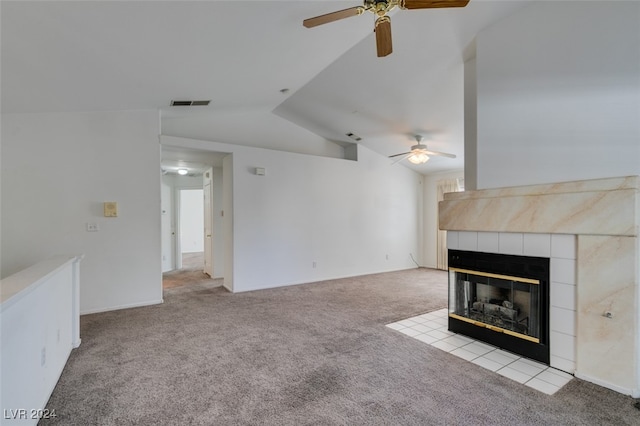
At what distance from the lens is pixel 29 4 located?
1.96m

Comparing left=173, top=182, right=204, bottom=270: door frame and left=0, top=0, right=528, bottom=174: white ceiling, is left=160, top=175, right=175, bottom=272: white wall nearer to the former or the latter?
left=173, top=182, right=204, bottom=270: door frame

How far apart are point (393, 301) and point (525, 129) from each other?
285 cm

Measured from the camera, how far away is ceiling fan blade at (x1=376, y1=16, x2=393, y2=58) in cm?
217

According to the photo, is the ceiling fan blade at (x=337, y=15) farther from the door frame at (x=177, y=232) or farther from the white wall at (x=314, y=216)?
the door frame at (x=177, y=232)

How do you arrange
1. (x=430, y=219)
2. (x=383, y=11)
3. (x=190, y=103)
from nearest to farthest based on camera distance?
(x=383, y=11), (x=190, y=103), (x=430, y=219)

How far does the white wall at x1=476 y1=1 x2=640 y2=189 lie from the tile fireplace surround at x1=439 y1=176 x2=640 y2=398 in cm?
24

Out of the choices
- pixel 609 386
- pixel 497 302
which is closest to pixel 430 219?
pixel 497 302

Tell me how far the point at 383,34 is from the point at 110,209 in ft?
13.2

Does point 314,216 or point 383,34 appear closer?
point 383,34

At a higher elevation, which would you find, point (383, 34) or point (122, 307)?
point (383, 34)

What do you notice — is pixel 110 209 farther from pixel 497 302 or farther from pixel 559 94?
pixel 559 94

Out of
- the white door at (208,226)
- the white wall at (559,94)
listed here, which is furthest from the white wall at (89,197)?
the white wall at (559,94)

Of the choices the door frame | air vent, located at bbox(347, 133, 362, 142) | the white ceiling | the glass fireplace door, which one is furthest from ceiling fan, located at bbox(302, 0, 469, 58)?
the door frame

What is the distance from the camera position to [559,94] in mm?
2635
